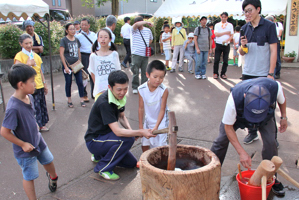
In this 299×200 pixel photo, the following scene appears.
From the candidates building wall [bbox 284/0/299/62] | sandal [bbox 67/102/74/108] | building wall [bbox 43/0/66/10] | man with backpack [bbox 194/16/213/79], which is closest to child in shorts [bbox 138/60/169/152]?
sandal [bbox 67/102/74/108]

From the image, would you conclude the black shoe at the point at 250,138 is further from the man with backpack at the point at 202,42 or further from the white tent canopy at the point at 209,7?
the white tent canopy at the point at 209,7

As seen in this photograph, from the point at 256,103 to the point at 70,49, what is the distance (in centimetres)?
425

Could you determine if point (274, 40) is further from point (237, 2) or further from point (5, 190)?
point (237, 2)

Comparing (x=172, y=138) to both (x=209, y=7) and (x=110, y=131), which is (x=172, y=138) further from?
(x=209, y=7)

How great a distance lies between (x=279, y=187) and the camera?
2.64 metres

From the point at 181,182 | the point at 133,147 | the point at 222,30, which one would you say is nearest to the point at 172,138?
the point at 181,182

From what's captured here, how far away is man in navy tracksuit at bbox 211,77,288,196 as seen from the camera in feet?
7.00

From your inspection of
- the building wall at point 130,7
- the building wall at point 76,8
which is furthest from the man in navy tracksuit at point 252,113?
the building wall at point 130,7

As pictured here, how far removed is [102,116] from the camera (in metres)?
2.90

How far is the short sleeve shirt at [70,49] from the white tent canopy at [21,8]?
118 centimetres

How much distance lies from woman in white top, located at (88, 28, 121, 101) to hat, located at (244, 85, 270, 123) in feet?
7.69

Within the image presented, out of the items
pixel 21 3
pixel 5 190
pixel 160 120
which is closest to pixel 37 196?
pixel 5 190

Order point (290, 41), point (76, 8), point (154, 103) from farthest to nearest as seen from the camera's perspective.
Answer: point (76, 8) → point (290, 41) → point (154, 103)

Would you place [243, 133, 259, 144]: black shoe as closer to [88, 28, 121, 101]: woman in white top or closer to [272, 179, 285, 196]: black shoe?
[272, 179, 285, 196]: black shoe
